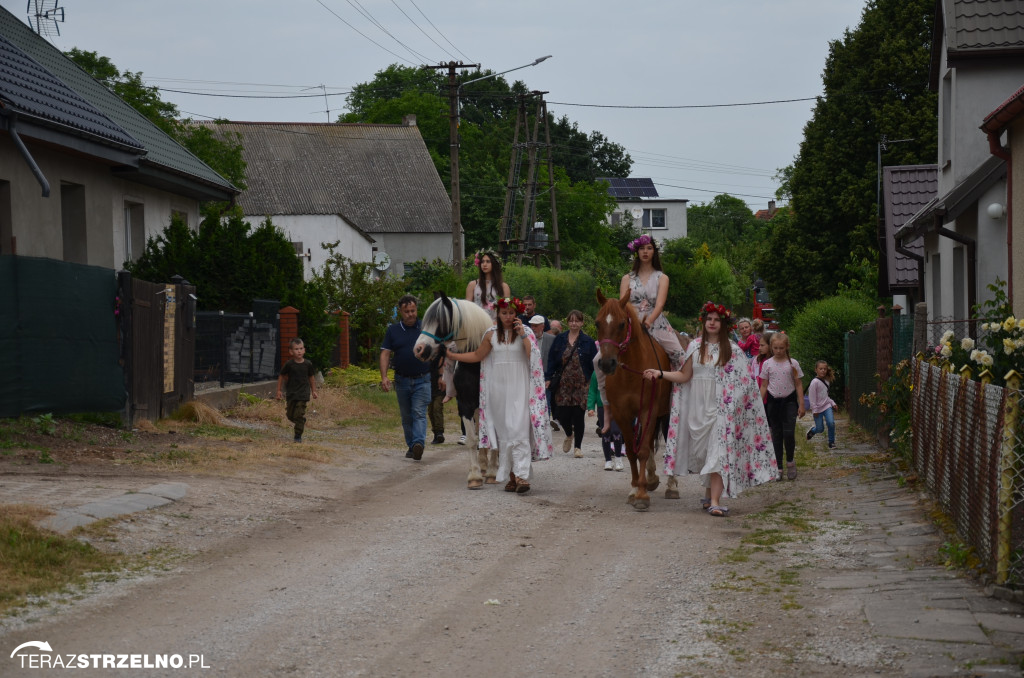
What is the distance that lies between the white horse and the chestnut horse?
1.59 m

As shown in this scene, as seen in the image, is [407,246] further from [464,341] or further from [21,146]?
→ [464,341]

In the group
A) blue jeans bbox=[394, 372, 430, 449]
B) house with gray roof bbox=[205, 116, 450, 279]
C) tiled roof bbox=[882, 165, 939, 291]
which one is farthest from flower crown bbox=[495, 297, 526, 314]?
house with gray roof bbox=[205, 116, 450, 279]

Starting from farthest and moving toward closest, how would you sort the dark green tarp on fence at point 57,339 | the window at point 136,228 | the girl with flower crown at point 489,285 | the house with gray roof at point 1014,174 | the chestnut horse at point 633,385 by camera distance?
the window at point 136,228 < the house with gray roof at point 1014,174 < the dark green tarp on fence at point 57,339 < the girl with flower crown at point 489,285 < the chestnut horse at point 633,385

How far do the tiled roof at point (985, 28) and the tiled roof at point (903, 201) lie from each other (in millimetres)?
7876

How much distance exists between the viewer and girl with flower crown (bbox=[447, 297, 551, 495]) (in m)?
11.6

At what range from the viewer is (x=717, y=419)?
10.4 metres

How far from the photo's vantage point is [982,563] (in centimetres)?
736

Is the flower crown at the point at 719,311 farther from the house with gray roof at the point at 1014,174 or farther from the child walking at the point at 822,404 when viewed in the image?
the child walking at the point at 822,404

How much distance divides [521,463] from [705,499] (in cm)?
184

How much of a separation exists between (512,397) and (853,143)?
104 feet

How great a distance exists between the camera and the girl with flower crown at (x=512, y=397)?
11.6 meters

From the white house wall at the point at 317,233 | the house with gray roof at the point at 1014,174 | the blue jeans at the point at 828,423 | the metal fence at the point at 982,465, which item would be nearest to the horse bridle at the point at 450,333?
the metal fence at the point at 982,465

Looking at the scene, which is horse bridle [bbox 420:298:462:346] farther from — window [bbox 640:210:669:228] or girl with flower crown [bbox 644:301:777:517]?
window [bbox 640:210:669:228]

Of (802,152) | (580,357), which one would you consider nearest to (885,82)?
(802,152)
